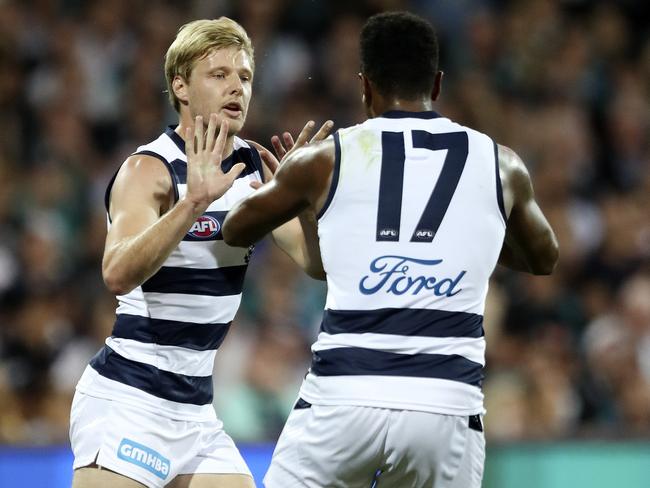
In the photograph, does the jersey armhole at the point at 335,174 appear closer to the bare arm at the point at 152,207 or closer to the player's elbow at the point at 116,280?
the bare arm at the point at 152,207

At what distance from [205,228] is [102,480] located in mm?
952

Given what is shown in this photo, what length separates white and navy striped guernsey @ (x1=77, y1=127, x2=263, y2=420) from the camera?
4.41 m

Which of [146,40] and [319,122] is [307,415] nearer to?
[319,122]

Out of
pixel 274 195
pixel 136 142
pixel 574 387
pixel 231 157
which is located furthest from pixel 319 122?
pixel 274 195

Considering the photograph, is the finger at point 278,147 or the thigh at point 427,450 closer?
the thigh at point 427,450

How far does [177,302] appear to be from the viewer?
442 cm

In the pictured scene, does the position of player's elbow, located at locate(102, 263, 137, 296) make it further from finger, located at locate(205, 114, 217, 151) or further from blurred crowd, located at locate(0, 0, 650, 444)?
blurred crowd, located at locate(0, 0, 650, 444)

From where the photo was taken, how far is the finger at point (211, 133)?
425 cm

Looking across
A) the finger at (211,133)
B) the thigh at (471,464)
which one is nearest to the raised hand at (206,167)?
the finger at (211,133)

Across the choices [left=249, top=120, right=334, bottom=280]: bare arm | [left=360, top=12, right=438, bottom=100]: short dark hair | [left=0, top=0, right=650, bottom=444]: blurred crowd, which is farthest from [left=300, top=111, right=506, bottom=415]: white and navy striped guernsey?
[left=0, top=0, right=650, bottom=444]: blurred crowd

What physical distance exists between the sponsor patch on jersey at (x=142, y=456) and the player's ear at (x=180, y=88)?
132 cm

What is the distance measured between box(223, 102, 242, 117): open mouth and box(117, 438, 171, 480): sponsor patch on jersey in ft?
4.14

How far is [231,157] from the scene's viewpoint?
4793 mm

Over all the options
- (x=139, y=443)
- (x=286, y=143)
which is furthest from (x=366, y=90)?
(x=139, y=443)
